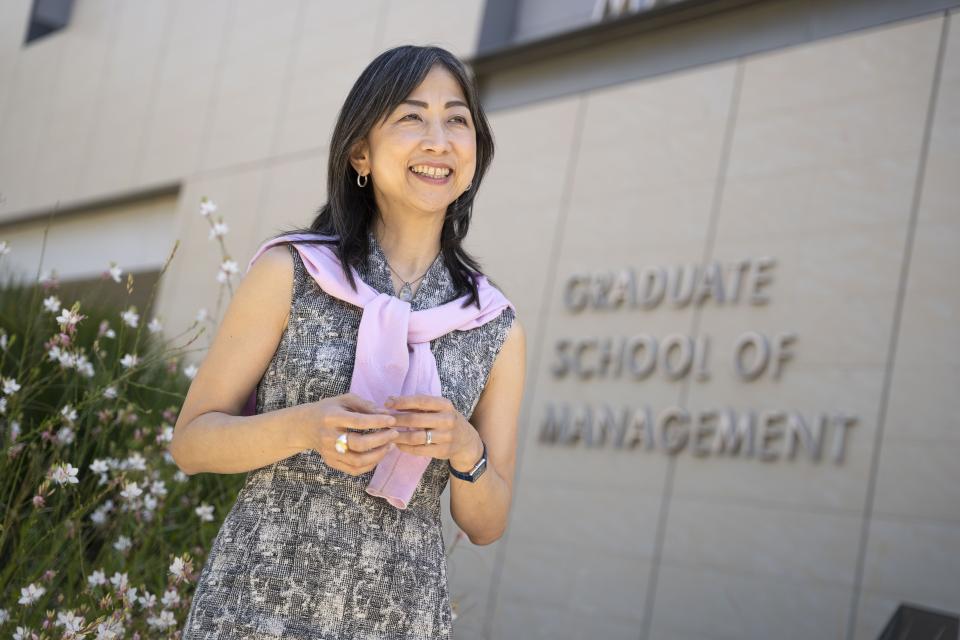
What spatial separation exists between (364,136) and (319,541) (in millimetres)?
702

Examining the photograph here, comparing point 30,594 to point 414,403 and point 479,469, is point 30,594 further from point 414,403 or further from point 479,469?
point 414,403

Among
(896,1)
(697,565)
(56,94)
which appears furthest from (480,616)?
(56,94)

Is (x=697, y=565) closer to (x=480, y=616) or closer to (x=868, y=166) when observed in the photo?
(x=480, y=616)

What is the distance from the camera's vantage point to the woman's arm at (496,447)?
1.96 metres

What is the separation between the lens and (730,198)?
735 centimetres

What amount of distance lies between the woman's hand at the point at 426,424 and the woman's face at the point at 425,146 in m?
0.45

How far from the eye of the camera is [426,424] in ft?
5.53

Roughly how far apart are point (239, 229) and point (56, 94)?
18.2ft

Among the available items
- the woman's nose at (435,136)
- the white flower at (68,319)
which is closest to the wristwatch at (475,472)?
the woman's nose at (435,136)

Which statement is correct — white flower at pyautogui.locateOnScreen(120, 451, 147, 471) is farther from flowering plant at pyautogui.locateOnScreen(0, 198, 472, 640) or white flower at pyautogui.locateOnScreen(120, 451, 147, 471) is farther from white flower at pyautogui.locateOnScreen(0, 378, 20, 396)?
white flower at pyautogui.locateOnScreen(0, 378, 20, 396)

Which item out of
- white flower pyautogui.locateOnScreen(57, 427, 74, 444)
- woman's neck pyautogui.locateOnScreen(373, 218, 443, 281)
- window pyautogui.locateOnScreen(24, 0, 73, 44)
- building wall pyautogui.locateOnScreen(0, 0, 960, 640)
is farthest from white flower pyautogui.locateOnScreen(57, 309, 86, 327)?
window pyautogui.locateOnScreen(24, 0, 73, 44)

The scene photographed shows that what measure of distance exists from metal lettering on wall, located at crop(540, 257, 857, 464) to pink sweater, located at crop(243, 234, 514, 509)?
4775 millimetres

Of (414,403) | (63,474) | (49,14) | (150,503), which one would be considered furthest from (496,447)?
(49,14)

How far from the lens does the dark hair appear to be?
2041 mm
